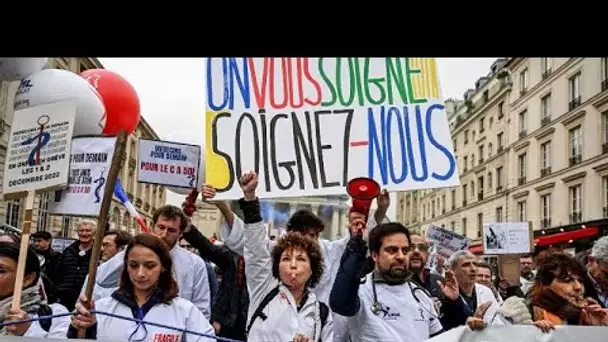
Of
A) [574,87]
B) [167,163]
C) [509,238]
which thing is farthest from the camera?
[574,87]

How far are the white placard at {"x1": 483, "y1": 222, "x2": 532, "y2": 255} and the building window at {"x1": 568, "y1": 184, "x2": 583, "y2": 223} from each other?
24688 mm

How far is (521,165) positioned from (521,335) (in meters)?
38.0

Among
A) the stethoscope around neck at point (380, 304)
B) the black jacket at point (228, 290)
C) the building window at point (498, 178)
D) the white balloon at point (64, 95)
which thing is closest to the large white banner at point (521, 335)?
the stethoscope around neck at point (380, 304)

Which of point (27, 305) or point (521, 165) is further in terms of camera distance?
point (521, 165)

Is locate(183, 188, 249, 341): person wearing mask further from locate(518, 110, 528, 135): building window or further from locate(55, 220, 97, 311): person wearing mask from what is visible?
locate(518, 110, 528, 135): building window

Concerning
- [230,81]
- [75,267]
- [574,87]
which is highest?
[574,87]

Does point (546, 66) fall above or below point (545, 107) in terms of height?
above

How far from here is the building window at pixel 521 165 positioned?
3841 centimetres

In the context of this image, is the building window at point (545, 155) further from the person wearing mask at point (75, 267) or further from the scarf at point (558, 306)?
the scarf at point (558, 306)

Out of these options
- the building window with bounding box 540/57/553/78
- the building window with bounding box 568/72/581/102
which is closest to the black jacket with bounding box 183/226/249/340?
the building window with bounding box 568/72/581/102

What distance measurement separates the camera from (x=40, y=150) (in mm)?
3299

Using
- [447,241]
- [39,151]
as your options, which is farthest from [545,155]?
[39,151]

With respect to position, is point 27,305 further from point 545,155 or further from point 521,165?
point 521,165
